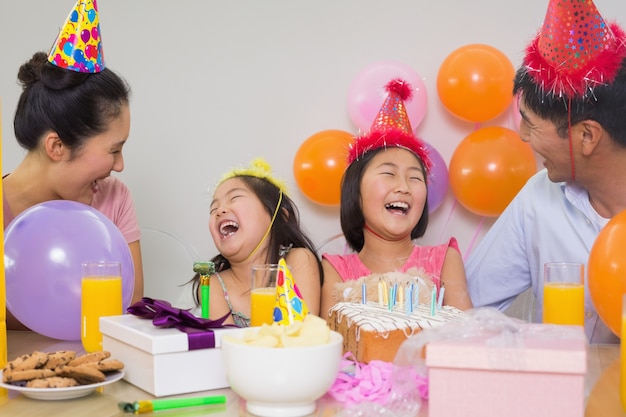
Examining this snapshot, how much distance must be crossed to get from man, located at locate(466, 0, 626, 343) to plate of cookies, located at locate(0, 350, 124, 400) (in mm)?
1225

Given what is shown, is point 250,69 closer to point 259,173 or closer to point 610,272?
point 259,173

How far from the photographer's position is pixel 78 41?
196 centimetres

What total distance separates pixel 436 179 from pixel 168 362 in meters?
1.59

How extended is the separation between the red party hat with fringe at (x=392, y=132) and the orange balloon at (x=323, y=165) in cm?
23

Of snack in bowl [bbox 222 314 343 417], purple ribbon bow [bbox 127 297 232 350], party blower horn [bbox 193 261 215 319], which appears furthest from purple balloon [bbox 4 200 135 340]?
snack in bowl [bbox 222 314 343 417]

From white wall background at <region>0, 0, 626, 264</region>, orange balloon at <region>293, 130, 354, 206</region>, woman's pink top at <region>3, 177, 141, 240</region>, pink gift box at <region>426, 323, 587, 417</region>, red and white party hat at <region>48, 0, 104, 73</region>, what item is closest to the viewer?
pink gift box at <region>426, 323, 587, 417</region>

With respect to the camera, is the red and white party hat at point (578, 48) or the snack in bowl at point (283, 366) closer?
the snack in bowl at point (283, 366)

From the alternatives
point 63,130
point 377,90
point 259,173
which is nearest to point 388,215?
point 259,173

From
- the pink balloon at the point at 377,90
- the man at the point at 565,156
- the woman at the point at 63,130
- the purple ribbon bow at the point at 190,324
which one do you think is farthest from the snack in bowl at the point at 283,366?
the pink balloon at the point at 377,90

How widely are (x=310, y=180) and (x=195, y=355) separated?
1509 mm

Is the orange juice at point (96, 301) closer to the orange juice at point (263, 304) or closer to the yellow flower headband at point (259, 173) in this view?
the orange juice at point (263, 304)

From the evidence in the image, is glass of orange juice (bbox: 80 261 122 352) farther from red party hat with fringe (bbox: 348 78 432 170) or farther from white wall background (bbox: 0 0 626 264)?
white wall background (bbox: 0 0 626 264)

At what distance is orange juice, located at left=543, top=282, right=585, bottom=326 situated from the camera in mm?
1291

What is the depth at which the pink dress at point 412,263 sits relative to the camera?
6.79 feet
